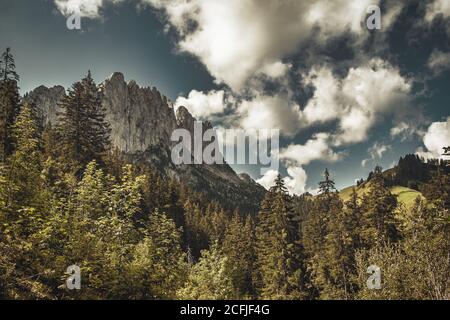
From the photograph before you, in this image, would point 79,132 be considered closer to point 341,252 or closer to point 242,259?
point 242,259

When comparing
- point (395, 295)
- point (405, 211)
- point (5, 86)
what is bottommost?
point (395, 295)

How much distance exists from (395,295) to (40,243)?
699 inches

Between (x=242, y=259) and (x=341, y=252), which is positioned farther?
(x=242, y=259)

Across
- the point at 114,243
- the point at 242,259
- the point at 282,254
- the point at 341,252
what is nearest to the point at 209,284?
the point at 114,243

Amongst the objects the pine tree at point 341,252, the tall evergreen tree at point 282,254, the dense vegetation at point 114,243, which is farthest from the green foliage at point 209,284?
the pine tree at point 341,252

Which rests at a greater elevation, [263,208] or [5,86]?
[5,86]

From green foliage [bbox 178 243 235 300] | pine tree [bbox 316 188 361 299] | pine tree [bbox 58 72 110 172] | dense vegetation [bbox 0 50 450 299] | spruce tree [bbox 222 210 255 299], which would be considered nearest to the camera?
dense vegetation [bbox 0 50 450 299]

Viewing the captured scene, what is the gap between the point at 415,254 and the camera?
59.9 ft

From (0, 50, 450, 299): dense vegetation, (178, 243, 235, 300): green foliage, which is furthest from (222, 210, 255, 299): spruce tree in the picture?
(178, 243, 235, 300): green foliage

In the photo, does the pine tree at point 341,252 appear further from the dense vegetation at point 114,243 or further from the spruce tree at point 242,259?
the spruce tree at point 242,259

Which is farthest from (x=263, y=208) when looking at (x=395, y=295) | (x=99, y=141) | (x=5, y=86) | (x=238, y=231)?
(x=5, y=86)

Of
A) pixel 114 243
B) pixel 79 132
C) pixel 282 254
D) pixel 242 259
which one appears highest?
pixel 79 132

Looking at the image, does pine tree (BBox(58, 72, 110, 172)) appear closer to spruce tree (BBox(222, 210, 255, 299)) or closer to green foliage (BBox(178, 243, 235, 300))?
green foliage (BBox(178, 243, 235, 300))
